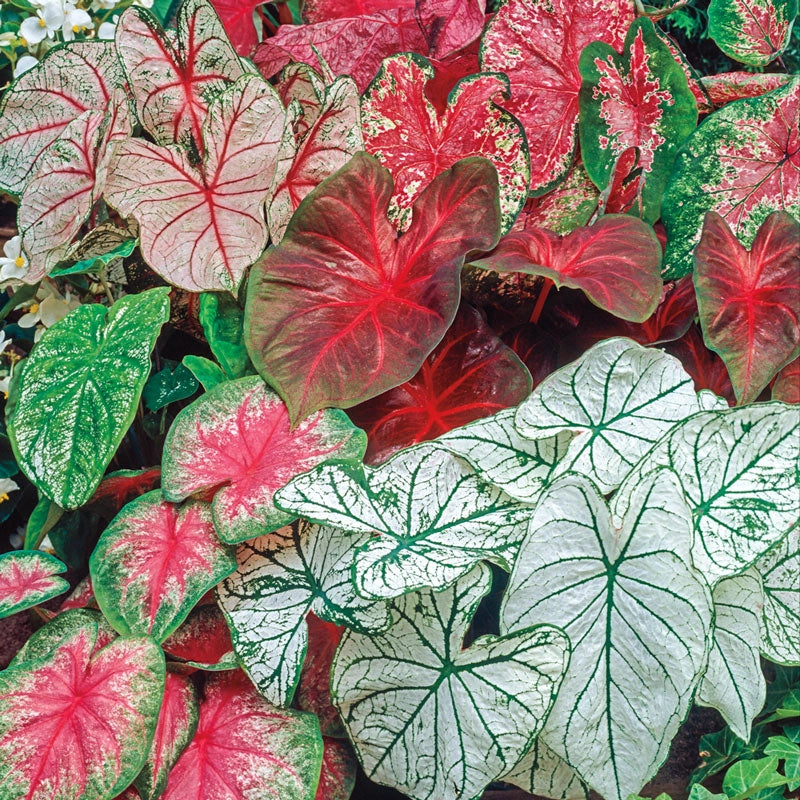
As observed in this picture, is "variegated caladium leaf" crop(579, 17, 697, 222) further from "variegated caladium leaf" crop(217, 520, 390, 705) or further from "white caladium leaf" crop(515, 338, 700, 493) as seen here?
"variegated caladium leaf" crop(217, 520, 390, 705)

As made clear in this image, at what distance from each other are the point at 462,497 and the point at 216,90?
83 centimetres

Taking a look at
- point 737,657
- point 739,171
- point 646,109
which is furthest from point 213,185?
point 737,657

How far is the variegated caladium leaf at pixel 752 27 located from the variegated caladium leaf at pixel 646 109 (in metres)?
0.24

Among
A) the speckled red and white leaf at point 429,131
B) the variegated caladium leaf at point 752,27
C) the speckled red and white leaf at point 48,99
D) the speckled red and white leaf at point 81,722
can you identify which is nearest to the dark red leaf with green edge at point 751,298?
the speckled red and white leaf at point 429,131

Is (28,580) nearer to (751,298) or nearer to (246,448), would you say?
(246,448)

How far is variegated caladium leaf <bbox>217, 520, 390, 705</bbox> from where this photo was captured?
956 mm

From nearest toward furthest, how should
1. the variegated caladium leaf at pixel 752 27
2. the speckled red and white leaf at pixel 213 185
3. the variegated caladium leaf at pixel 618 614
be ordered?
the variegated caladium leaf at pixel 618 614 < the speckled red and white leaf at pixel 213 185 < the variegated caladium leaf at pixel 752 27

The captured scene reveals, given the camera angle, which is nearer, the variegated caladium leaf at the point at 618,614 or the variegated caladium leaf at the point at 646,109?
the variegated caladium leaf at the point at 618,614

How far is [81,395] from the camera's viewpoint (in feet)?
3.50

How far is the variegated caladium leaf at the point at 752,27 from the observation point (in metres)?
1.46

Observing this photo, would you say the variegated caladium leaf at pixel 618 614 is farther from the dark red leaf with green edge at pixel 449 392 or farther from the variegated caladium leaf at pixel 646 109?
the variegated caladium leaf at pixel 646 109

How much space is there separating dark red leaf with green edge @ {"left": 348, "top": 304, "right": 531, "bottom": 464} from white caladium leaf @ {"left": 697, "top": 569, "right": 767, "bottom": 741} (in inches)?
15.7

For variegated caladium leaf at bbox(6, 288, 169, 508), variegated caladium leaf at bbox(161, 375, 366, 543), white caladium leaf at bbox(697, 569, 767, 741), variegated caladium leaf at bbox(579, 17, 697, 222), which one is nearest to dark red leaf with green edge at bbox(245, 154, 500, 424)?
variegated caladium leaf at bbox(161, 375, 366, 543)

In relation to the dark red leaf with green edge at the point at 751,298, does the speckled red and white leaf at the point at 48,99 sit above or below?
above
